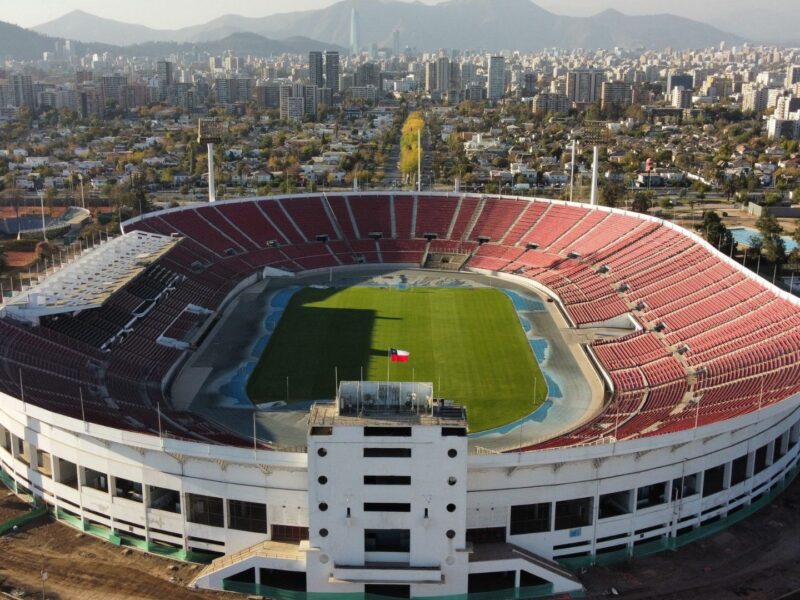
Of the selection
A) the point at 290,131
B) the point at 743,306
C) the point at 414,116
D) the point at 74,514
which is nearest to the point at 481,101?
the point at 414,116

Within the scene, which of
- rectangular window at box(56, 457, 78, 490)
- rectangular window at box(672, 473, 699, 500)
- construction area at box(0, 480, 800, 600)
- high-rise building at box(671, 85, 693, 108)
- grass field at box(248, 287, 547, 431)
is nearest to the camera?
construction area at box(0, 480, 800, 600)

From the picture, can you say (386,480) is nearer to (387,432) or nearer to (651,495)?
(387,432)

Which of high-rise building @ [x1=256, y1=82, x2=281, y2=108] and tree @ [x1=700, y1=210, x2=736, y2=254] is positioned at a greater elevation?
high-rise building @ [x1=256, y1=82, x2=281, y2=108]

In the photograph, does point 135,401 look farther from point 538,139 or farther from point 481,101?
point 481,101

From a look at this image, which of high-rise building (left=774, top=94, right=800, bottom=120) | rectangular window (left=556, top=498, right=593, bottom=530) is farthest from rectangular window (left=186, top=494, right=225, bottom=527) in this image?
high-rise building (left=774, top=94, right=800, bottom=120)

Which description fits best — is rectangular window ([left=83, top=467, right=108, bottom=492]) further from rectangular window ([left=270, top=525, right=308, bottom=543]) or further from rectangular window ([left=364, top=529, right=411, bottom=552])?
rectangular window ([left=364, top=529, right=411, bottom=552])

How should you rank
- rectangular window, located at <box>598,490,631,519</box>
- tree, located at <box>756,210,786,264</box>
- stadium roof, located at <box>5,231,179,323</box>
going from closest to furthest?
rectangular window, located at <box>598,490,631,519</box>
stadium roof, located at <box>5,231,179,323</box>
tree, located at <box>756,210,786,264</box>

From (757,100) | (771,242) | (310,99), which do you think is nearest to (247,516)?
(771,242)
